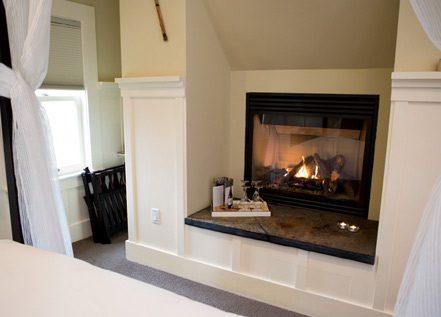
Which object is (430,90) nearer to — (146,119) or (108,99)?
(146,119)

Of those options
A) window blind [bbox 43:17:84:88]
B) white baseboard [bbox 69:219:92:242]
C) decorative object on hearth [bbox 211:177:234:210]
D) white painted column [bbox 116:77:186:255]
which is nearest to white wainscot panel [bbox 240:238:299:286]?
decorative object on hearth [bbox 211:177:234:210]

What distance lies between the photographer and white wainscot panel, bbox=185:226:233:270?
2391mm

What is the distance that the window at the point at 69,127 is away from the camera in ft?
9.55

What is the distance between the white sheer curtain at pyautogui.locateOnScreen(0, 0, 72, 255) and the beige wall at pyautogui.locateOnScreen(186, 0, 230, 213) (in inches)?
35.1

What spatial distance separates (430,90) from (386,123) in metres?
0.66

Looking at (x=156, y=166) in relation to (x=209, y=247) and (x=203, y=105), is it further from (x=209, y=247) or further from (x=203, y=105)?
(x=209, y=247)

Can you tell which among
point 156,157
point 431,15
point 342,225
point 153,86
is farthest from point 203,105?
point 431,15

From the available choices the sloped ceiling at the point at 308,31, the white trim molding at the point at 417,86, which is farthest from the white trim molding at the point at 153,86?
the white trim molding at the point at 417,86

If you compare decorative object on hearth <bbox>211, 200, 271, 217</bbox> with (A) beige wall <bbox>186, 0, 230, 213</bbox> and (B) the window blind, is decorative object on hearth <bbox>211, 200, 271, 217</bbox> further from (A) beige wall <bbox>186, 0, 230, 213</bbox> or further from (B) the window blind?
(B) the window blind

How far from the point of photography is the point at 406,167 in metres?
1.80

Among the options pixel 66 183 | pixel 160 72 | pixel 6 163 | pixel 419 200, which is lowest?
pixel 66 183

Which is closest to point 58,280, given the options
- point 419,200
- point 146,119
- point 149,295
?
point 149,295

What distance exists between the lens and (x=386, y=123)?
2.33m

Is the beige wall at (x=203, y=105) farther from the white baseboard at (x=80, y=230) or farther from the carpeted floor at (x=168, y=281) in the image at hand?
the white baseboard at (x=80, y=230)
